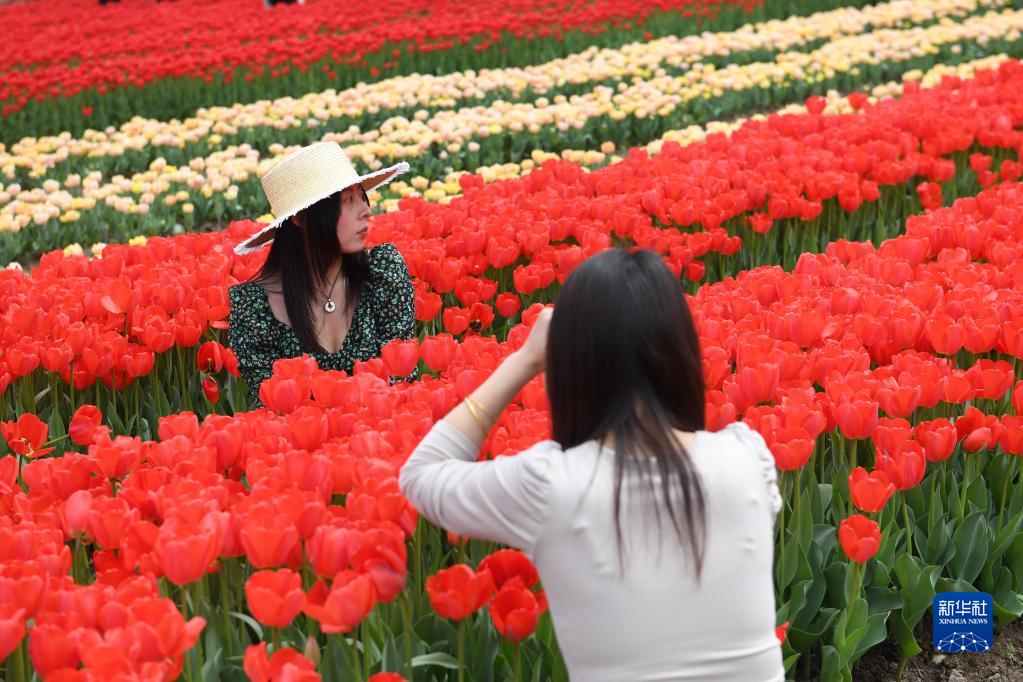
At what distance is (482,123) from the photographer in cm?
966

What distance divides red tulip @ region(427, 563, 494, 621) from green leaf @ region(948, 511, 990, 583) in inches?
50.7

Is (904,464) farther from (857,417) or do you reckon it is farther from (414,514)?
(414,514)

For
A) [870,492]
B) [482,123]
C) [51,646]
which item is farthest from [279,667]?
[482,123]

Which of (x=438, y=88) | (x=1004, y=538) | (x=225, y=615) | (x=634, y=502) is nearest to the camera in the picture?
(x=634, y=502)

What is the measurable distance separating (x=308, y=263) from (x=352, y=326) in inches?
10.4

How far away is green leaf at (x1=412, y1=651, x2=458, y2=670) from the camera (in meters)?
2.15

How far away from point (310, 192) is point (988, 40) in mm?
10645

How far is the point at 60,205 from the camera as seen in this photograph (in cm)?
796

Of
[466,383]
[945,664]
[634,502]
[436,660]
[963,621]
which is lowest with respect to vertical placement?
[945,664]

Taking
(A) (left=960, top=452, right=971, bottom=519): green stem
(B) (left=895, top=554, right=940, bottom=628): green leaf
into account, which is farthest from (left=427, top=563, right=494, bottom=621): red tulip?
(A) (left=960, top=452, right=971, bottom=519): green stem

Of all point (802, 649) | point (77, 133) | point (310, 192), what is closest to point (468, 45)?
point (77, 133)

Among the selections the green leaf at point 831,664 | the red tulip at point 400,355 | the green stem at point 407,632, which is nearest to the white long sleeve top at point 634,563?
the green stem at point 407,632

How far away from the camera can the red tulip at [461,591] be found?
6.51 ft

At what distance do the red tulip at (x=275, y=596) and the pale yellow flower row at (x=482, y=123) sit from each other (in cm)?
546
